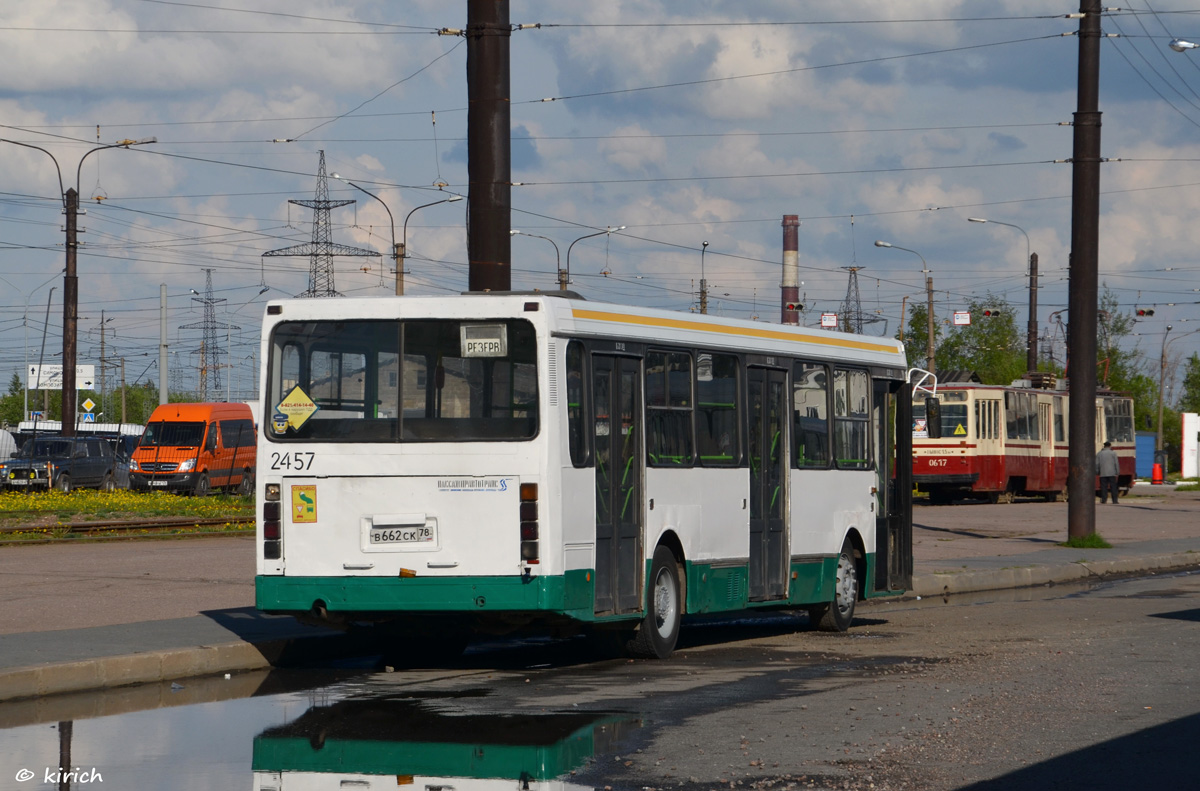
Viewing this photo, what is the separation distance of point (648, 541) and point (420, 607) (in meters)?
2.05

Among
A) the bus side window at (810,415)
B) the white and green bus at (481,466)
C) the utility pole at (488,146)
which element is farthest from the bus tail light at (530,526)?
the utility pole at (488,146)

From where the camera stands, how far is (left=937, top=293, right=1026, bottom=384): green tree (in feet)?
293

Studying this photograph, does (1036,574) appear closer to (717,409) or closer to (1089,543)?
(1089,543)

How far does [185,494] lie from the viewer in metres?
49.1

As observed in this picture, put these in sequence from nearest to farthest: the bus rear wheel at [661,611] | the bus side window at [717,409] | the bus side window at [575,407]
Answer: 1. the bus side window at [575,407]
2. the bus rear wheel at [661,611]
3. the bus side window at [717,409]

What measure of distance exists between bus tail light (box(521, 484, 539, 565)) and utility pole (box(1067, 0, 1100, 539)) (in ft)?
55.9

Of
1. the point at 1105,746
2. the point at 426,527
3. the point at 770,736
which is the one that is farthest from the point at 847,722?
the point at 426,527

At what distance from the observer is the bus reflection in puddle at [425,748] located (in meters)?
8.05

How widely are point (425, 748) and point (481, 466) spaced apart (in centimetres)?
342

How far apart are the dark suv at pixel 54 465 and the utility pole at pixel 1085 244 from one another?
101ft

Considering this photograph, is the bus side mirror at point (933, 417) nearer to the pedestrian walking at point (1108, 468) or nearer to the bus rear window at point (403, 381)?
the bus rear window at point (403, 381)

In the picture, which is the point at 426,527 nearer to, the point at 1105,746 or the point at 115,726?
the point at 115,726

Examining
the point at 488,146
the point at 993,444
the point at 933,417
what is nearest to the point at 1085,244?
the point at 933,417

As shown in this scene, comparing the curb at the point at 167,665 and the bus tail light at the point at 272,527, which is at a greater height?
the bus tail light at the point at 272,527
